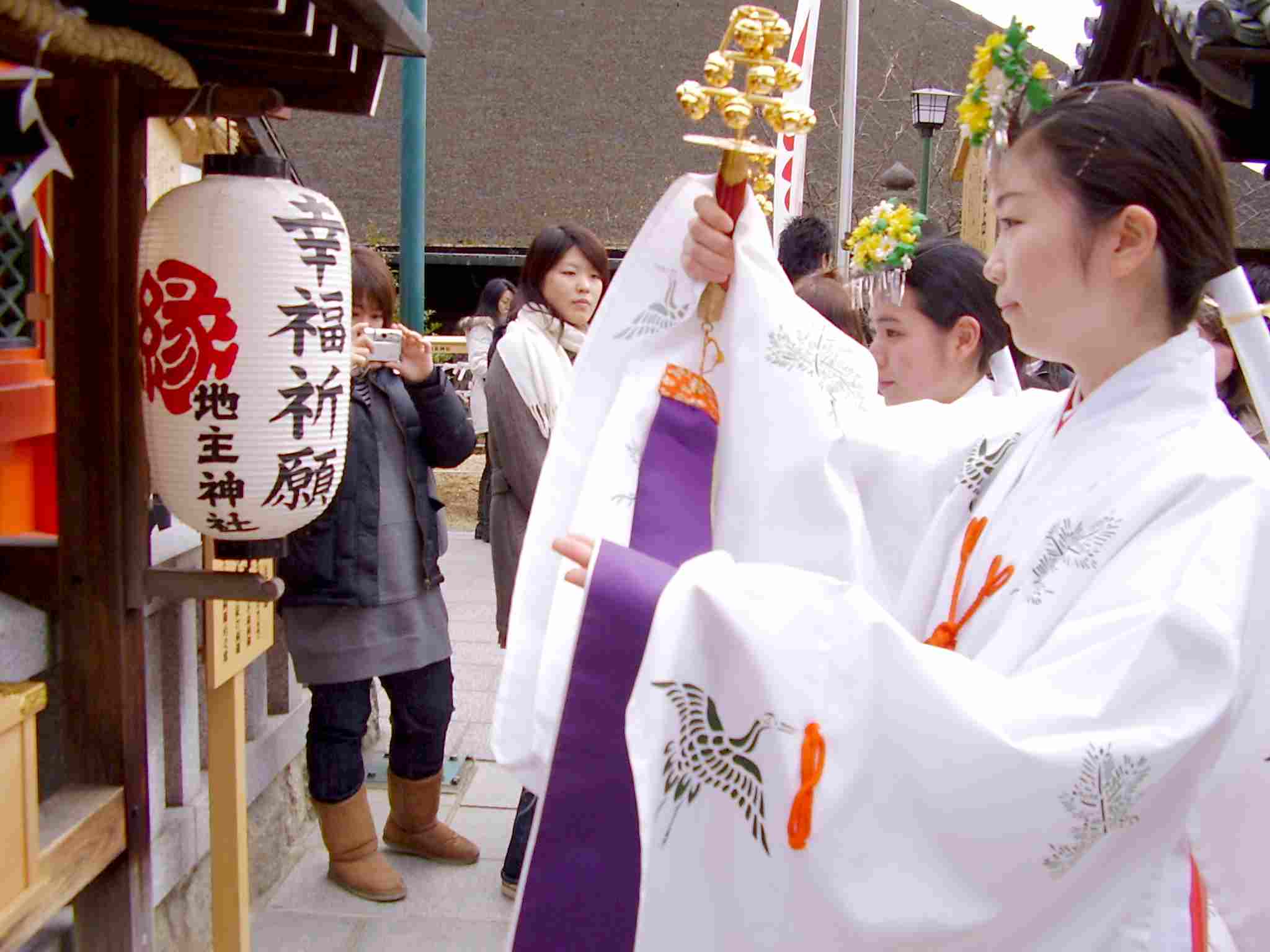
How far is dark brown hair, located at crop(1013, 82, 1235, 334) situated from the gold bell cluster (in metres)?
0.41

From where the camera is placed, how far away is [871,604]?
141 centimetres

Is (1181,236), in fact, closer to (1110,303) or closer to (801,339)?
(1110,303)

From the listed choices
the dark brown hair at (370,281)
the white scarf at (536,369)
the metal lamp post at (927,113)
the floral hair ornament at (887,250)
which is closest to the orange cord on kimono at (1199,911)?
the floral hair ornament at (887,250)

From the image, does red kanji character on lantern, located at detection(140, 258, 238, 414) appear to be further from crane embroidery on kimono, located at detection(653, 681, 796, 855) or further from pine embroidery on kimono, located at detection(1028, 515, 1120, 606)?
pine embroidery on kimono, located at detection(1028, 515, 1120, 606)

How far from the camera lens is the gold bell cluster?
177 cm

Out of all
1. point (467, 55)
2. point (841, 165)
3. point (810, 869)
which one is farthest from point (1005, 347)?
point (467, 55)

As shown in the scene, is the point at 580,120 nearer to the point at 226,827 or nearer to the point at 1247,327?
the point at 226,827

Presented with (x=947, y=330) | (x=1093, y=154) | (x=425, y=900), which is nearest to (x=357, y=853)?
(x=425, y=900)

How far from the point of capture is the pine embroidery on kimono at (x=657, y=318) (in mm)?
2041

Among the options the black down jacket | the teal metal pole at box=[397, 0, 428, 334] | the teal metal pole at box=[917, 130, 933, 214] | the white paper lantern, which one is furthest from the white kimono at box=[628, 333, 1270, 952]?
the teal metal pole at box=[917, 130, 933, 214]

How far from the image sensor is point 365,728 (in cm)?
368

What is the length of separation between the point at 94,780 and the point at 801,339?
5.77 ft

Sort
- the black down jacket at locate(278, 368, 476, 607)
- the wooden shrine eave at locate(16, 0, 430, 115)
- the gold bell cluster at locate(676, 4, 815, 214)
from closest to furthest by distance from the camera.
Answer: the gold bell cluster at locate(676, 4, 815, 214) → the wooden shrine eave at locate(16, 0, 430, 115) → the black down jacket at locate(278, 368, 476, 607)

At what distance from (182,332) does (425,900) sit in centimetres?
231
